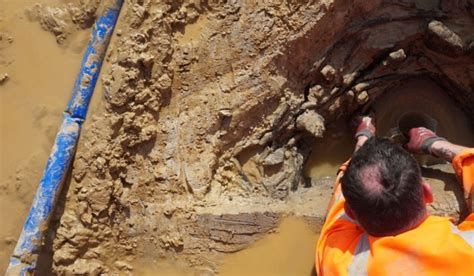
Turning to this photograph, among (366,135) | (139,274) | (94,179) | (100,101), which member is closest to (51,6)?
(100,101)

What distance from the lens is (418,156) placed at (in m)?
2.95

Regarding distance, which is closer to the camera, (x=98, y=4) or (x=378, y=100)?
(x=98, y=4)

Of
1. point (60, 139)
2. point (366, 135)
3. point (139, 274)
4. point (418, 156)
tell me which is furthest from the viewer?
point (418, 156)

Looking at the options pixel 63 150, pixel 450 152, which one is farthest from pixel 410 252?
pixel 63 150

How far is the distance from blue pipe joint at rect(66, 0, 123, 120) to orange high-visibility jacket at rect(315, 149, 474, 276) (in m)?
1.31

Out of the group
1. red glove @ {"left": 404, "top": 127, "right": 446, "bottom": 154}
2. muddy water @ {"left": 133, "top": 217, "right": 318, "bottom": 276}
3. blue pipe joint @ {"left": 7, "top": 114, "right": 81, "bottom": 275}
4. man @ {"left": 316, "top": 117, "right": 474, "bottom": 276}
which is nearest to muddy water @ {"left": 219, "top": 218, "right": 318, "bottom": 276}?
muddy water @ {"left": 133, "top": 217, "right": 318, "bottom": 276}

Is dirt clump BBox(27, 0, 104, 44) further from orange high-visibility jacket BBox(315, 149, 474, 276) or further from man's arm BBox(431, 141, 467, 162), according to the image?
man's arm BBox(431, 141, 467, 162)

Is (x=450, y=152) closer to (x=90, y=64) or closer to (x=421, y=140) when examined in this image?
(x=421, y=140)

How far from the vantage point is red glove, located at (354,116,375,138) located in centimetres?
275

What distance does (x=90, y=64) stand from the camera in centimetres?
233

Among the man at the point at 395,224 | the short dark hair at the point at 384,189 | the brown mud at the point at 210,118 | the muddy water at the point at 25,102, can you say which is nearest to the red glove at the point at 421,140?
the brown mud at the point at 210,118

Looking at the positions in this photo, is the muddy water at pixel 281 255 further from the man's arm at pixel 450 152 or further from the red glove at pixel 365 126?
the man's arm at pixel 450 152

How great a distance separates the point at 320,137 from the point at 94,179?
1.27m

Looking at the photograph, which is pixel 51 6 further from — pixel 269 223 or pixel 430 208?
pixel 430 208
